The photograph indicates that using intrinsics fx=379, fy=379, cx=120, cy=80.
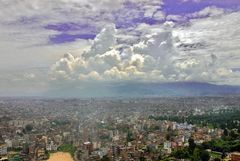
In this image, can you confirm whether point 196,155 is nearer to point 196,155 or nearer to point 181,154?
point 196,155

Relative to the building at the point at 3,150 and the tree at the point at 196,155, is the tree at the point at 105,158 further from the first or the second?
the building at the point at 3,150

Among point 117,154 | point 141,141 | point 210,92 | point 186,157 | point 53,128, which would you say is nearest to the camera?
point 186,157

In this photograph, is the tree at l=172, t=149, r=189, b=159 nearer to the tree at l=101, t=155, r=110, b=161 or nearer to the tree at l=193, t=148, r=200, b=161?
the tree at l=193, t=148, r=200, b=161

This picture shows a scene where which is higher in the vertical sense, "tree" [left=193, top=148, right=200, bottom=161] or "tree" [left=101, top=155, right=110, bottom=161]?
"tree" [left=193, top=148, right=200, bottom=161]

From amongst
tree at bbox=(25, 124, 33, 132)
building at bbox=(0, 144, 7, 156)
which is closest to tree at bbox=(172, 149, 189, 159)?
building at bbox=(0, 144, 7, 156)

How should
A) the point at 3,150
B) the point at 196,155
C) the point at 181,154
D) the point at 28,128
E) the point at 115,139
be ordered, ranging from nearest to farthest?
the point at 196,155 → the point at 181,154 → the point at 3,150 → the point at 115,139 → the point at 28,128

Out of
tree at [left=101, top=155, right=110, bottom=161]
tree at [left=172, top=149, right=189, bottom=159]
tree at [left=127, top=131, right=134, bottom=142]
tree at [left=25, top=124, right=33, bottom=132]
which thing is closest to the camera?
tree at [left=101, top=155, right=110, bottom=161]

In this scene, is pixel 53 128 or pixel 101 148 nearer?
pixel 101 148

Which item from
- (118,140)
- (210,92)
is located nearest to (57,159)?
(118,140)

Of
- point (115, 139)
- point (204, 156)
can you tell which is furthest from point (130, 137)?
point (204, 156)

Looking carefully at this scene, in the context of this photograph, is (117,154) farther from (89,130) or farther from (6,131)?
(6,131)

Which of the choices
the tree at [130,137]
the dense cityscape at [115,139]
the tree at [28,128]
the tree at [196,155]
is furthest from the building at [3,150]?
the tree at [196,155]
